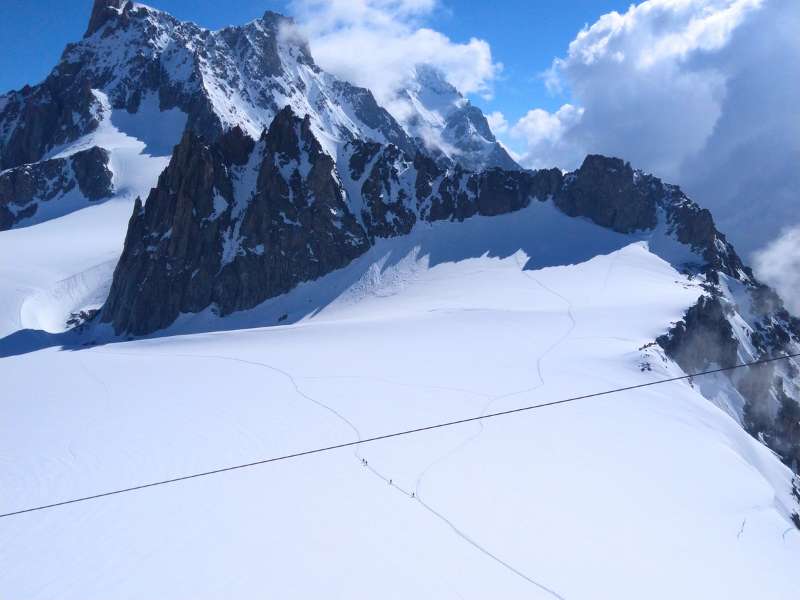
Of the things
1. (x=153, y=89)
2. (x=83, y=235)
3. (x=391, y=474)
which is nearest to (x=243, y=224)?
(x=83, y=235)

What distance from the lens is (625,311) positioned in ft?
140

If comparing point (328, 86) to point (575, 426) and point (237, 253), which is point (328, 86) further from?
point (575, 426)

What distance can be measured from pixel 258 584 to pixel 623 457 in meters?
12.9

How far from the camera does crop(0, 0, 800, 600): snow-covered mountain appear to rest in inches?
504

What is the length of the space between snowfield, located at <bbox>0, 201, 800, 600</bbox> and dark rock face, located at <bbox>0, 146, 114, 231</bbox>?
66.1 m

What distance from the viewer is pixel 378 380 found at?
26297 mm

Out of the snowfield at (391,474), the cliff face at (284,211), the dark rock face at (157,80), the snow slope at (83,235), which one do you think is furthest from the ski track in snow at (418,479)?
the dark rock face at (157,80)

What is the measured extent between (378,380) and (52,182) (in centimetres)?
9504

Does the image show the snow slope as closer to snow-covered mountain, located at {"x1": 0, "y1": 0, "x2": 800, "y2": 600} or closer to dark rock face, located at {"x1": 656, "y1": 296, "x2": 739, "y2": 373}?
snow-covered mountain, located at {"x1": 0, "y1": 0, "x2": 800, "y2": 600}

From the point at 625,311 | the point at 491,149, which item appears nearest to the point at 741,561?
the point at 625,311

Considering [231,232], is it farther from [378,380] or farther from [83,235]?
[378,380]

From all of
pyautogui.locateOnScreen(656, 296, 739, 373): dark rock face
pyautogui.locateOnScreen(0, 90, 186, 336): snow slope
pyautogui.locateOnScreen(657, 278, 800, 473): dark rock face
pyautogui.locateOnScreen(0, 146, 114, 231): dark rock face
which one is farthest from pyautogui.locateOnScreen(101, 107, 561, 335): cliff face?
pyautogui.locateOnScreen(657, 278, 800, 473): dark rock face

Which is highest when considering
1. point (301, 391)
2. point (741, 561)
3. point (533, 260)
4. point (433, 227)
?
point (433, 227)

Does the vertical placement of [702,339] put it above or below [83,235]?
below
